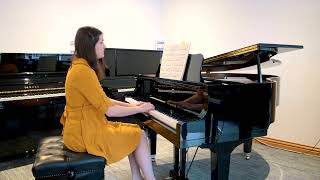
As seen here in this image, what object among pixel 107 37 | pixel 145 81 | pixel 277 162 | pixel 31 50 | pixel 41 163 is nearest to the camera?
pixel 41 163

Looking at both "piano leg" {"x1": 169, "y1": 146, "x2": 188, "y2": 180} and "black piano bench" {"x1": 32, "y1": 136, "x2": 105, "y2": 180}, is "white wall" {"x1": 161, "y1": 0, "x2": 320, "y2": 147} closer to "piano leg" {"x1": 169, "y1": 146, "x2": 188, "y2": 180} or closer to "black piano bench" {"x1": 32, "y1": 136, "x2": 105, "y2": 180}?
"piano leg" {"x1": 169, "y1": 146, "x2": 188, "y2": 180}

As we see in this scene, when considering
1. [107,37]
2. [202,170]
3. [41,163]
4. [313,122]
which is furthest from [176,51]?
[107,37]

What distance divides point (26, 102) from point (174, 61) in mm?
1708

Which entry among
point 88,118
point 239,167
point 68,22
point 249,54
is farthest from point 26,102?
point 239,167

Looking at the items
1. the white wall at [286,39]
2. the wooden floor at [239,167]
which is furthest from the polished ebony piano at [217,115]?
the white wall at [286,39]

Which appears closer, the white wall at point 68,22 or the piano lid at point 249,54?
the piano lid at point 249,54

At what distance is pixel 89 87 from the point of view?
1786 millimetres

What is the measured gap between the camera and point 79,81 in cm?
180

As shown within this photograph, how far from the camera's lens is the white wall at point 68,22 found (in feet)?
11.9

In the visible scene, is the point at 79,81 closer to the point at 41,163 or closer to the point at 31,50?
the point at 41,163

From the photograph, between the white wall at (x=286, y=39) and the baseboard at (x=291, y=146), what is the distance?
59mm

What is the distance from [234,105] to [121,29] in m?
3.33

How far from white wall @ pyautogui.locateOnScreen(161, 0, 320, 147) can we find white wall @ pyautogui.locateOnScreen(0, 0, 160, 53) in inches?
44.1

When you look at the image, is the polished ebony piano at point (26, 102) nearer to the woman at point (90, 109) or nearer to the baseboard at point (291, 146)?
the woman at point (90, 109)
